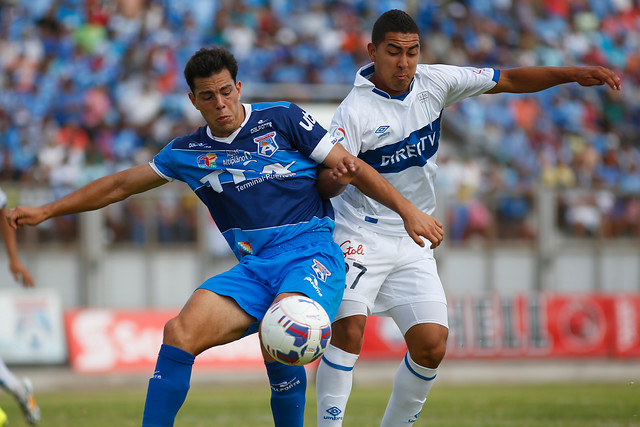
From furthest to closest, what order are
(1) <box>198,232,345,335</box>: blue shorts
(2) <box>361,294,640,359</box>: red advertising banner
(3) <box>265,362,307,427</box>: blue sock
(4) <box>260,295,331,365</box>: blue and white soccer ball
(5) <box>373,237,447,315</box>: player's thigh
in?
1. (2) <box>361,294,640,359</box>: red advertising banner
2. (5) <box>373,237,447,315</box>: player's thigh
3. (3) <box>265,362,307,427</box>: blue sock
4. (1) <box>198,232,345,335</box>: blue shorts
5. (4) <box>260,295,331,365</box>: blue and white soccer ball

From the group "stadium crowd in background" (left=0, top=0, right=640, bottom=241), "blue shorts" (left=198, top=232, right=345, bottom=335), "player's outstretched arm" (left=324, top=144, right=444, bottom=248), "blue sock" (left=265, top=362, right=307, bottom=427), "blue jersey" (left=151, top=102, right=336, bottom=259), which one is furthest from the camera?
"stadium crowd in background" (left=0, top=0, right=640, bottom=241)

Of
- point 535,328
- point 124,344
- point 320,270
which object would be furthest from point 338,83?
point 320,270

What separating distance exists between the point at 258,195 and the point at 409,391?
1.69 meters

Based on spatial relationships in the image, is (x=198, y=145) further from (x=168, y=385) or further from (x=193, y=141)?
(x=168, y=385)

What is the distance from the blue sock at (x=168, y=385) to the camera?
5.47 m

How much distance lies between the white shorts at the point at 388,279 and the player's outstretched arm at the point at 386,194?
2.39ft

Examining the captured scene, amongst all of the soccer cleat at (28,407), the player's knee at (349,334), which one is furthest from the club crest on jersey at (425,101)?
the soccer cleat at (28,407)

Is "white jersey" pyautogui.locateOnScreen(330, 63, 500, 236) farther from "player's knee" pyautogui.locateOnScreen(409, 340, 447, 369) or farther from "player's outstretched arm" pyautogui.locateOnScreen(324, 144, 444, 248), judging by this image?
"player's knee" pyautogui.locateOnScreen(409, 340, 447, 369)

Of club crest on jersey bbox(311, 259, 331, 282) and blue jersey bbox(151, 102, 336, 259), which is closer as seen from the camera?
club crest on jersey bbox(311, 259, 331, 282)

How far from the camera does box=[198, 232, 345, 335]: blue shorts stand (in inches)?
→ 228

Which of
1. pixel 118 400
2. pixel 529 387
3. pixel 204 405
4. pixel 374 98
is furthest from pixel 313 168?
pixel 529 387

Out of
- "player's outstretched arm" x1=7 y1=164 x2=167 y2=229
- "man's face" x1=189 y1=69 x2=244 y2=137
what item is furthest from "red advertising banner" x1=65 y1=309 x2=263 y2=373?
"man's face" x1=189 y1=69 x2=244 y2=137

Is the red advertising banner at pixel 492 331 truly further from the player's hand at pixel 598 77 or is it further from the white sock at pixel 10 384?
the player's hand at pixel 598 77

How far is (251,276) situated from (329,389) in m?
0.95
